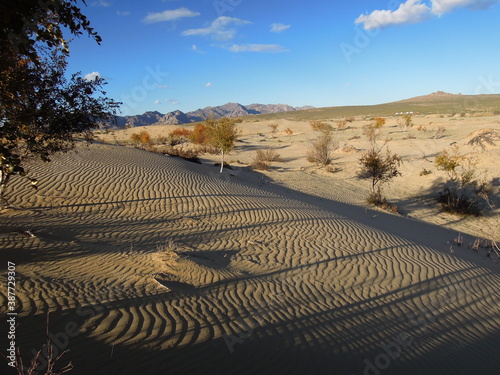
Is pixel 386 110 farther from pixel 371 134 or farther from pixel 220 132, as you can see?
pixel 220 132

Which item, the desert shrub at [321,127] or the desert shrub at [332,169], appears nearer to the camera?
the desert shrub at [332,169]

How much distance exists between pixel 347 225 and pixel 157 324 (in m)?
8.02

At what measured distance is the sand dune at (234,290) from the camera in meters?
3.96

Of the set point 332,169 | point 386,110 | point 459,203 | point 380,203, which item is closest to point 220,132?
point 380,203

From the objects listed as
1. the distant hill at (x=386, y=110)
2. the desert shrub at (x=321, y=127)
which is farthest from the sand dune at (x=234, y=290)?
the distant hill at (x=386, y=110)

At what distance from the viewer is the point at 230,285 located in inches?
226

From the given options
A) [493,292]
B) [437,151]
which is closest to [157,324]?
[493,292]

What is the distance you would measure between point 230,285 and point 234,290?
0.18 metres

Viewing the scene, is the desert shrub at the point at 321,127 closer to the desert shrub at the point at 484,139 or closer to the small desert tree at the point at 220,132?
the desert shrub at the point at 484,139

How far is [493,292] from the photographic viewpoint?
7312mm

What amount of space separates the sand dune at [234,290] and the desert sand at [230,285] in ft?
0.09

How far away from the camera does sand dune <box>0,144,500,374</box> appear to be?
3965 mm

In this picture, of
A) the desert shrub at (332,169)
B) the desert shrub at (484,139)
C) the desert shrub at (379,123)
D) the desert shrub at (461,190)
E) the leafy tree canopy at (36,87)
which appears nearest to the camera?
the leafy tree canopy at (36,87)

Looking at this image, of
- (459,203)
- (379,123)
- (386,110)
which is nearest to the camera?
(459,203)
